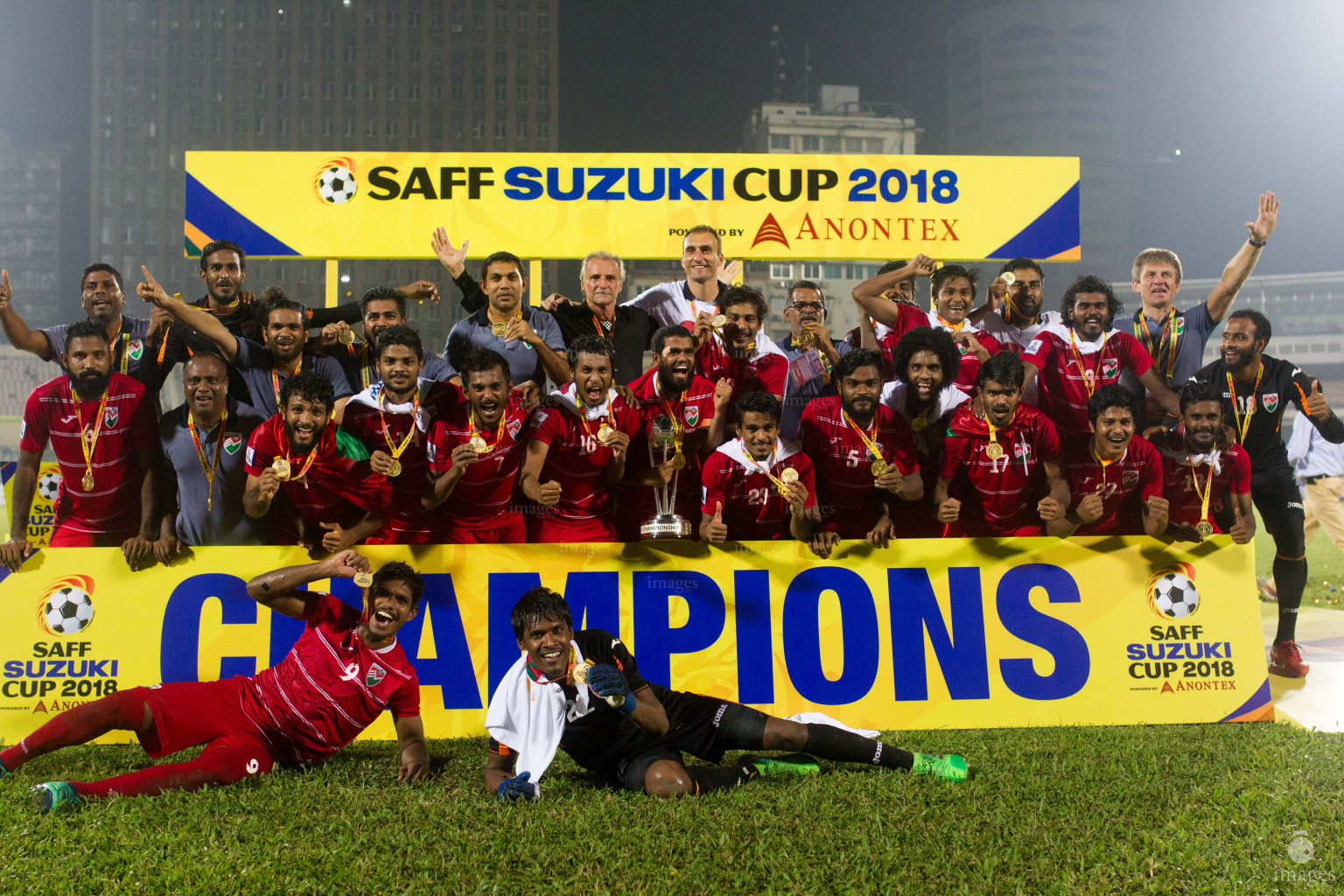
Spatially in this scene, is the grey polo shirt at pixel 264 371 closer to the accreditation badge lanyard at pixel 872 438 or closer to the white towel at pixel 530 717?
the white towel at pixel 530 717

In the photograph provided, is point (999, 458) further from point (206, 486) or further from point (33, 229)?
point (33, 229)

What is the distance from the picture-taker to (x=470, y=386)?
5.40 metres

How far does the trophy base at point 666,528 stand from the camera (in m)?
5.32

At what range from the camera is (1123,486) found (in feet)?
18.9

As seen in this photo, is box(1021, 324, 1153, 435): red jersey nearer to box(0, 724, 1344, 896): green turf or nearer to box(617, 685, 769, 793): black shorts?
box(0, 724, 1344, 896): green turf

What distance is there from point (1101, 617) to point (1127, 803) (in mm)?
1709

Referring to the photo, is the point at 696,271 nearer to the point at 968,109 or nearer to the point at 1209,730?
the point at 1209,730

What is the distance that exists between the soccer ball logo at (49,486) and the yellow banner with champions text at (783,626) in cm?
133

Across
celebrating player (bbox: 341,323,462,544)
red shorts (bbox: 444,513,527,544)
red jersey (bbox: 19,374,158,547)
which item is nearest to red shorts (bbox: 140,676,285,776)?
celebrating player (bbox: 341,323,462,544)

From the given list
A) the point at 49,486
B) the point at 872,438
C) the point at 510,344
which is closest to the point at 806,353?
the point at 872,438

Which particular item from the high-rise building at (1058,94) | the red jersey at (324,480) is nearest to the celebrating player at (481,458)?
the red jersey at (324,480)

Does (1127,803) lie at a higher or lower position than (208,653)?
lower

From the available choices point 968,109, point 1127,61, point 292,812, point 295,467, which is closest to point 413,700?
point 292,812

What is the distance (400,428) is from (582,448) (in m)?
1.12
